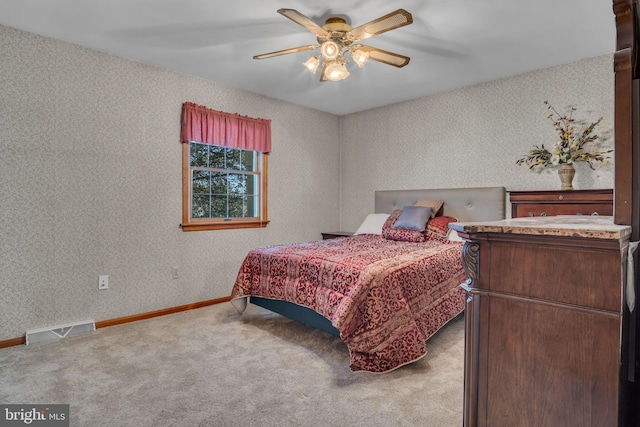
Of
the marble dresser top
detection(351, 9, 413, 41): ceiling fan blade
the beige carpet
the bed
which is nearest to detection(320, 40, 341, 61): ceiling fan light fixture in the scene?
detection(351, 9, 413, 41): ceiling fan blade

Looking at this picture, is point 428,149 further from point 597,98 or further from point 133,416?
point 133,416

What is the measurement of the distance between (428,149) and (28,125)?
161 inches

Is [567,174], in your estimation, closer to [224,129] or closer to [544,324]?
[544,324]

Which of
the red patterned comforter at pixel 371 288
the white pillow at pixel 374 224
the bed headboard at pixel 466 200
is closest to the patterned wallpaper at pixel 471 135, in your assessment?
the bed headboard at pixel 466 200

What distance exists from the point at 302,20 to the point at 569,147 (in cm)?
268

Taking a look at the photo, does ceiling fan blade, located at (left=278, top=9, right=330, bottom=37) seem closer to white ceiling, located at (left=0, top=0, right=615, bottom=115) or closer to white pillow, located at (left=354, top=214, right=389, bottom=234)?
white ceiling, located at (left=0, top=0, right=615, bottom=115)

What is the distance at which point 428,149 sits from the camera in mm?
4449

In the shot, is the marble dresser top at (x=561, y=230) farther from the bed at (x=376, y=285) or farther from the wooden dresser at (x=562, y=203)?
the wooden dresser at (x=562, y=203)

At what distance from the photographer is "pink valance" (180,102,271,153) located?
368 cm

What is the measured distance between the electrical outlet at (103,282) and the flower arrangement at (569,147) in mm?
4235

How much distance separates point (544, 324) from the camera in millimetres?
1073

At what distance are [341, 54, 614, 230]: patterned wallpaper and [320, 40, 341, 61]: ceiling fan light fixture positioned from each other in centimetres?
225

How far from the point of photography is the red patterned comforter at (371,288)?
2.24 metres

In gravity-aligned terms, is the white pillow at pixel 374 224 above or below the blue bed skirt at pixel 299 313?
above
